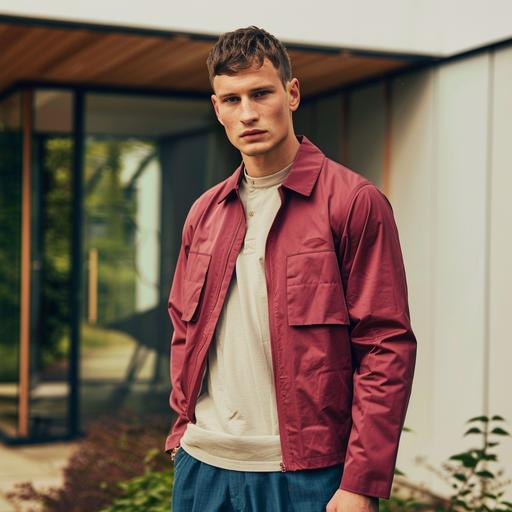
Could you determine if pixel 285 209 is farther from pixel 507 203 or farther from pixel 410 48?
pixel 410 48

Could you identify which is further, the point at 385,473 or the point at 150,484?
the point at 150,484

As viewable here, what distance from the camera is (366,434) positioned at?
214cm

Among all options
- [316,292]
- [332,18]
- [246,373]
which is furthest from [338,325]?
[332,18]

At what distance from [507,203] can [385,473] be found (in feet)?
12.7

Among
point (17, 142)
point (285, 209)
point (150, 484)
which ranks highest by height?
point (17, 142)

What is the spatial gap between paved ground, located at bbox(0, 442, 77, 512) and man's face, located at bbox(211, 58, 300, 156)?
427cm

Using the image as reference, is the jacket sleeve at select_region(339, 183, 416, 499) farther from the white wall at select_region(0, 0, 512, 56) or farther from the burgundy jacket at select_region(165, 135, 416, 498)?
the white wall at select_region(0, 0, 512, 56)

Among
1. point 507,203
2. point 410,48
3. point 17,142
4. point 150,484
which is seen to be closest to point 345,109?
point 410,48

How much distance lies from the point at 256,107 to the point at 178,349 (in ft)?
2.18

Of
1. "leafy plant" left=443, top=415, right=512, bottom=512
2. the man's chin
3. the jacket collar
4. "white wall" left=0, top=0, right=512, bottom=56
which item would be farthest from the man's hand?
"white wall" left=0, top=0, right=512, bottom=56

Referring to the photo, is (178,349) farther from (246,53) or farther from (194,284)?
(246,53)

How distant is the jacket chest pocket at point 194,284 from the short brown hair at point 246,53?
1.39 ft

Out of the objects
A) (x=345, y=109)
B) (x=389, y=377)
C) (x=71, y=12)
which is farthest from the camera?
(x=345, y=109)

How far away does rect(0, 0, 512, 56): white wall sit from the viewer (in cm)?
573
